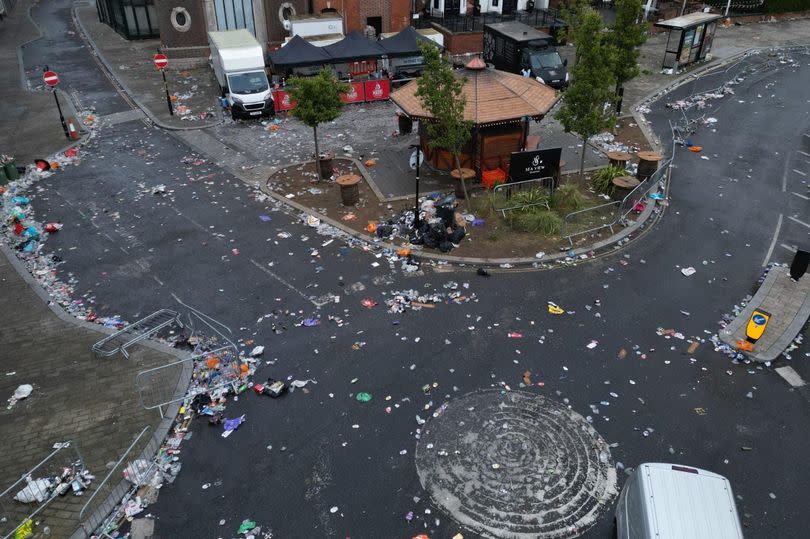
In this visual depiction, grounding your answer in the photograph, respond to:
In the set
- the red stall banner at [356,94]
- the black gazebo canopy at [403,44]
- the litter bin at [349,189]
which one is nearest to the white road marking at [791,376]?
the litter bin at [349,189]

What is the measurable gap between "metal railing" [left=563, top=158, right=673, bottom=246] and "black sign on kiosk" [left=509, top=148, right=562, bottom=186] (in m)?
1.65

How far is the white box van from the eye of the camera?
710cm

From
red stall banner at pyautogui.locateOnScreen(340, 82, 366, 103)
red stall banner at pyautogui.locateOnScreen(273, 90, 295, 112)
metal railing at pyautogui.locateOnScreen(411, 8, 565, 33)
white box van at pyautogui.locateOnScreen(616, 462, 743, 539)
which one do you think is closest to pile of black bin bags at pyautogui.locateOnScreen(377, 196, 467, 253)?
white box van at pyautogui.locateOnScreen(616, 462, 743, 539)

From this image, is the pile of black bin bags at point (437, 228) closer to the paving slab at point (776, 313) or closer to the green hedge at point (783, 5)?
the paving slab at point (776, 313)

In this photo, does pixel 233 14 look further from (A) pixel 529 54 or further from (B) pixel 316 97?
(B) pixel 316 97

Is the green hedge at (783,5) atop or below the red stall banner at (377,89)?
atop

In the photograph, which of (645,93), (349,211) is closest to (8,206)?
(349,211)

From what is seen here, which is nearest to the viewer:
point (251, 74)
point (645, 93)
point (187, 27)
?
point (251, 74)

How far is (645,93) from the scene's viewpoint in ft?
87.2

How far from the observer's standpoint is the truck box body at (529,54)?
86.1ft

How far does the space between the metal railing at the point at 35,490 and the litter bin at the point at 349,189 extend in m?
9.71

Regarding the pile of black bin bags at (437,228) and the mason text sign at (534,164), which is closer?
the pile of black bin bags at (437,228)

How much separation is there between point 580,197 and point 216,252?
1039cm

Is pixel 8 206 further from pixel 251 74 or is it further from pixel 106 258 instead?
pixel 251 74
